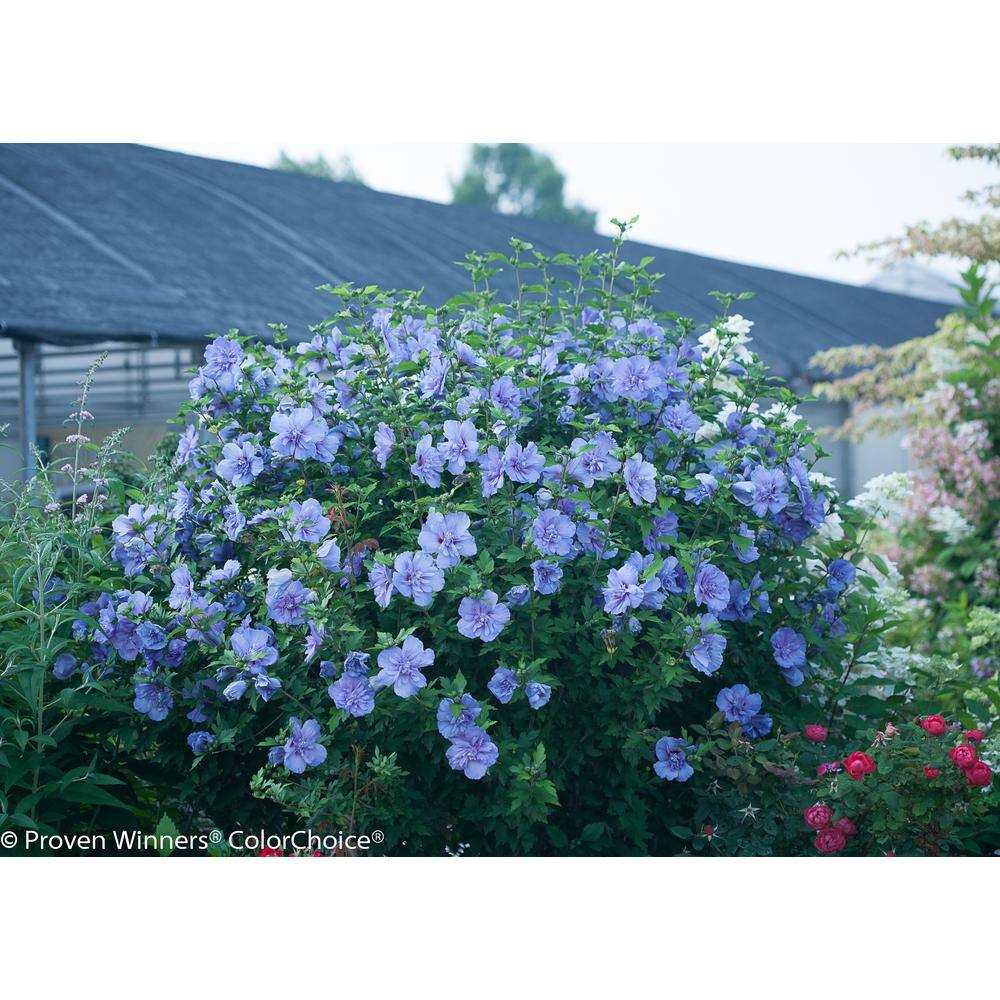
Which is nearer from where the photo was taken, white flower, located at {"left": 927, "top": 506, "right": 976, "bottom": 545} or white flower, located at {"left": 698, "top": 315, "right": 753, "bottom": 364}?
white flower, located at {"left": 698, "top": 315, "right": 753, "bottom": 364}

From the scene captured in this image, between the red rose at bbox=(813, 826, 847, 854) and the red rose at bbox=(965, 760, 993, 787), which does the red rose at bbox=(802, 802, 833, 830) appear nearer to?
the red rose at bbox=(813, 826, 847, 854)

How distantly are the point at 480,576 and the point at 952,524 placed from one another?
362 centimetres

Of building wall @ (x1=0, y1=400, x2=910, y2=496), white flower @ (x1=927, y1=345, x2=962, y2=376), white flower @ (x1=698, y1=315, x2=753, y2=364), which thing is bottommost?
building wall @ (x1=0, y1=400, x2=910, y2=496)

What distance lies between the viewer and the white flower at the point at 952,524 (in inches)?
210

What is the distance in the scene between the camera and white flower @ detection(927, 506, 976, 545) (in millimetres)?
5328

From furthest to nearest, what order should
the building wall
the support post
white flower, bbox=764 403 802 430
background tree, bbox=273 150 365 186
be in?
1. background tree, bbox=273 150 365 186
2. the building wall
3. the support post
4. white flower, bbox=764 403 802 430

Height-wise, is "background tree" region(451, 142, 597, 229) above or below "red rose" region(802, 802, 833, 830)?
above

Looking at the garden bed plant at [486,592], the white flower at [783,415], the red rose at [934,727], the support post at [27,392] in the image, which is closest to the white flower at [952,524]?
the garden bed plant at [486,592]

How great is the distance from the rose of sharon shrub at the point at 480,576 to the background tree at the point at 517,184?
35.7 metres

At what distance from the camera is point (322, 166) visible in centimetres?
3706

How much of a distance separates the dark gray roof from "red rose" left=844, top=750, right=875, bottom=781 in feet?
18.6

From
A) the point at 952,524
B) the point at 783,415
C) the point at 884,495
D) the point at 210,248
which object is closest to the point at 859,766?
the point at 783,415

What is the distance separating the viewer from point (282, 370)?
303 centimetres

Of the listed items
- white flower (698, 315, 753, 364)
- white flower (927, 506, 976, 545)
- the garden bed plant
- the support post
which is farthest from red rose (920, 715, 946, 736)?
the support post
